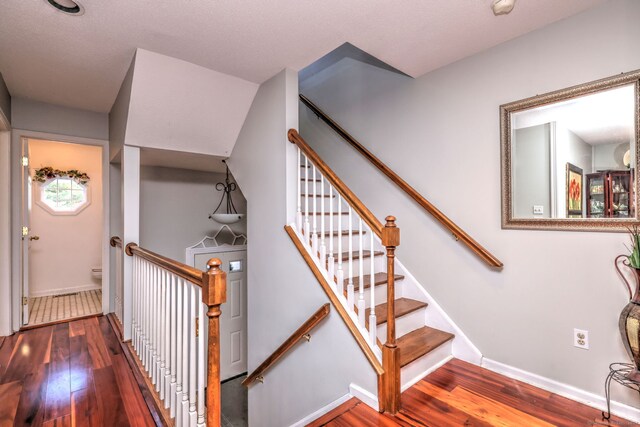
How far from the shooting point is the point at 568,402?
1.82 meters

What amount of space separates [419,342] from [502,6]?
2112 mm

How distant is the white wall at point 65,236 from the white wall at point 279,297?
3.36 metres

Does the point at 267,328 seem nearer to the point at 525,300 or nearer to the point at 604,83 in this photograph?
the point at 525,300

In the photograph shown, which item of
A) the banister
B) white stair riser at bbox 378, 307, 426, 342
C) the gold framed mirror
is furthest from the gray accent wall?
the gold framed mirror

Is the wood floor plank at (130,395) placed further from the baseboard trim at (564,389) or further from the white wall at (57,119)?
the white wall at (57,119)

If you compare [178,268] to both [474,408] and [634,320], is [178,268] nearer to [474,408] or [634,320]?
[474,408]

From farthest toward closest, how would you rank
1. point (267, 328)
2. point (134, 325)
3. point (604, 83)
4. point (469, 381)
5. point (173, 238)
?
point (173, 238) → point (267, 328) → point (134, 325) → point (469, 381) → point (604, 83)

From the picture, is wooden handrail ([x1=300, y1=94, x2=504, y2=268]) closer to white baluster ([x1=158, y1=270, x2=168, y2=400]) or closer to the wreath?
white baluster ([x1=158, y1=270, x2=168, y2=400])

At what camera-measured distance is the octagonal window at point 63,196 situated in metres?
4.84

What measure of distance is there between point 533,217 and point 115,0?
2.83 meters

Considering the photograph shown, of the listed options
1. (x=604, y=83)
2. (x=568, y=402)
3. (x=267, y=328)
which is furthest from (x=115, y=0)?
(x=568, y=402)

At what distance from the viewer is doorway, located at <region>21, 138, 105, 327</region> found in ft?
15.5

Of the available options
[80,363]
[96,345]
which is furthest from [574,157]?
[96,345]

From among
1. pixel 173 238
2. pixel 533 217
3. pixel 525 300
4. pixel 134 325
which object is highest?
pixel 533 217
